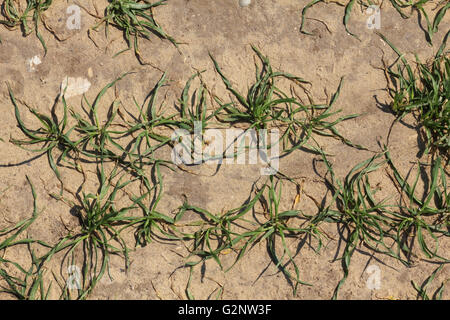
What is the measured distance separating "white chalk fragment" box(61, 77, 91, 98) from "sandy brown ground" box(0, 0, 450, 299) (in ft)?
0.10

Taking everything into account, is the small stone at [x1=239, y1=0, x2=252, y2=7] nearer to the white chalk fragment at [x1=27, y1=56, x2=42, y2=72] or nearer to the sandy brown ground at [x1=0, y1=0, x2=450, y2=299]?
the sandy brown ground at [x1=0, y1=0, x2=450, y2=299]

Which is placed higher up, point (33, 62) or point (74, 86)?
point (33, 62)

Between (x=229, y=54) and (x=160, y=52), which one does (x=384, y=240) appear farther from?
(x=160, y=52)

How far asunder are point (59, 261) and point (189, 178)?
0.79m

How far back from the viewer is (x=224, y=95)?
276cm

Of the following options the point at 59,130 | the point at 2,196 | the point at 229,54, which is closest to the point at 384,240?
the point at 229,54

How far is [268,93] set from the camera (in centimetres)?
275

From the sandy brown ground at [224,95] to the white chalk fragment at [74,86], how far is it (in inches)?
1.2

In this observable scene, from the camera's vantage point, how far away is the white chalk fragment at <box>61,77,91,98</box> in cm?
276

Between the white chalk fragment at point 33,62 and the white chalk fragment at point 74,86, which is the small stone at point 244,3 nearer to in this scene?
the white chalk fragment at point 74,86

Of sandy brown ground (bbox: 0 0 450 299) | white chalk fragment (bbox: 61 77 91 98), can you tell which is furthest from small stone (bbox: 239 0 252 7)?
white chalk fragment (bbox: 61 77 91 98)

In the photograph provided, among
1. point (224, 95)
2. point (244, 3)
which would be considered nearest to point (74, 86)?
point (224, 95)

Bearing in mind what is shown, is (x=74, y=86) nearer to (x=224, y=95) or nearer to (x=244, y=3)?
(x=224, y=95)

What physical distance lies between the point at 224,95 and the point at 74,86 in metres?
0.79
